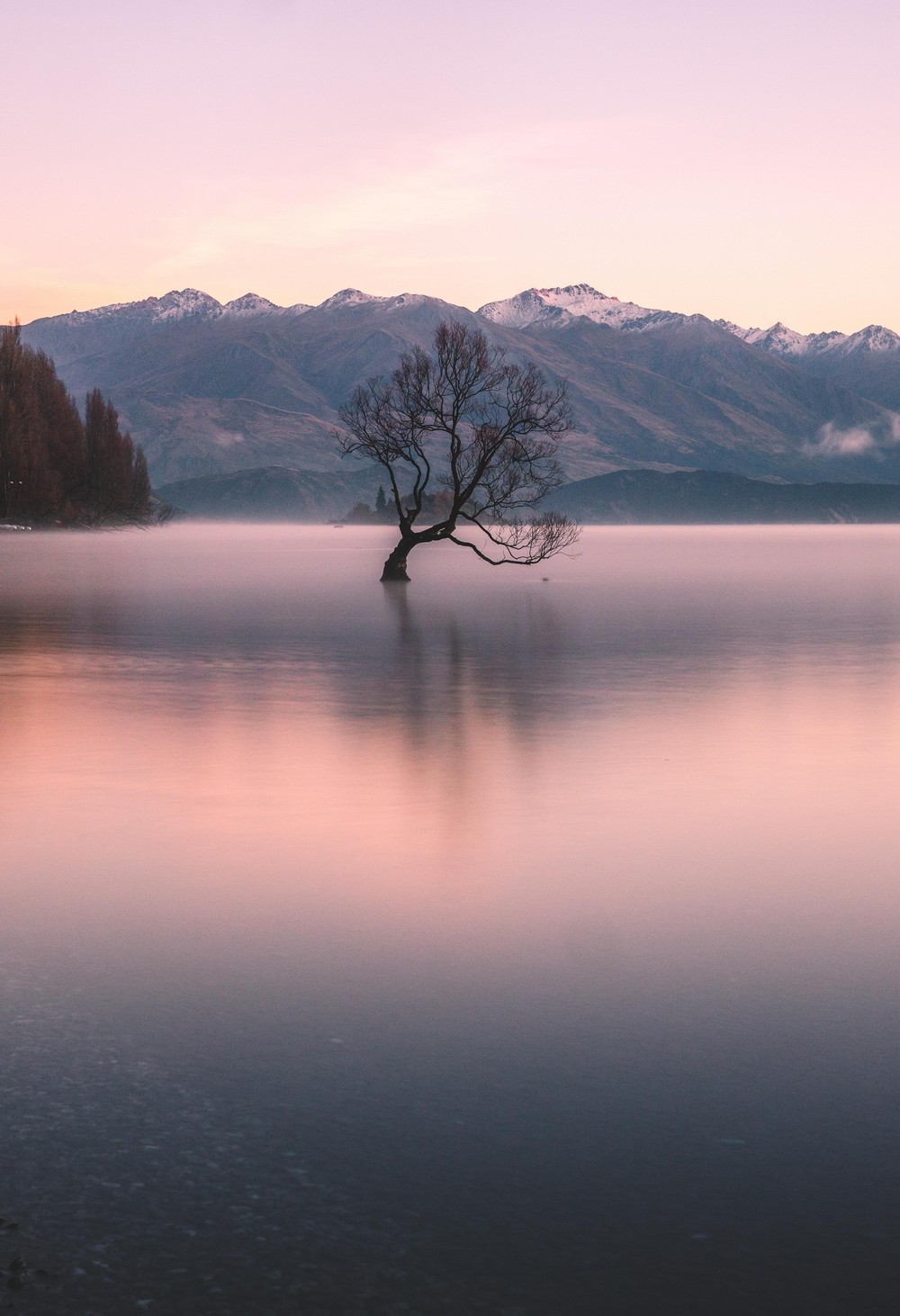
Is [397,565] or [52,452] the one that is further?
[52,452]

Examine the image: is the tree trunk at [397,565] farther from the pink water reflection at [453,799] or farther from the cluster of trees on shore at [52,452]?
the cluster of trees on shore at [52,452]

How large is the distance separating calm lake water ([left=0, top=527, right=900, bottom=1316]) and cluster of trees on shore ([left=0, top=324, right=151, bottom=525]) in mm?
129266

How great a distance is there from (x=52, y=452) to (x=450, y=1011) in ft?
517

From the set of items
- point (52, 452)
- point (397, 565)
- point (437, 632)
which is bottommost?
point (437, 632)

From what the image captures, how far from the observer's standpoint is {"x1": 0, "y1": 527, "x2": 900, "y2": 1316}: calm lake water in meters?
5.83

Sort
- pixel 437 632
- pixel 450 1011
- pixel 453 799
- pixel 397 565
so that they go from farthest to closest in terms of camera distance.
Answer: pixel 397 565
pixel 437 632
pixel 453 799
pixel 450 1011

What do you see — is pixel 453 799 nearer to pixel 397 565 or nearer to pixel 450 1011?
pixel 450 1011

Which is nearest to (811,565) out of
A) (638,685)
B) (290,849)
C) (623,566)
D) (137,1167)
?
(623,566)

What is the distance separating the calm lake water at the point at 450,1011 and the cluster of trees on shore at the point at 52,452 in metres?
129

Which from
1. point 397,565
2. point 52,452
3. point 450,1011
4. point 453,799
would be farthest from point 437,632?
point 52,452

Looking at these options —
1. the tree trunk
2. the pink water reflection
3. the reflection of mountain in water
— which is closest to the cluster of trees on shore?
the reflection of mountain in water

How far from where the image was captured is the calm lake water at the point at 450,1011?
5832 millimetres

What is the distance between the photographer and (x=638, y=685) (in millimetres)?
27047

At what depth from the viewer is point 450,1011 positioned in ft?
28.4
